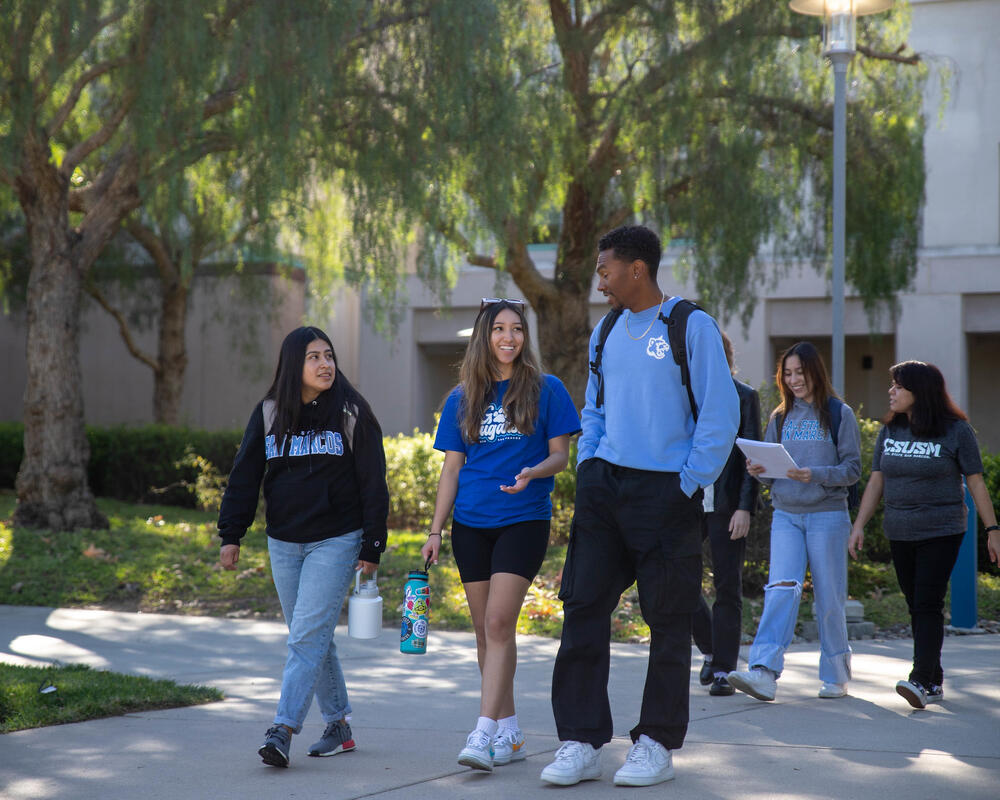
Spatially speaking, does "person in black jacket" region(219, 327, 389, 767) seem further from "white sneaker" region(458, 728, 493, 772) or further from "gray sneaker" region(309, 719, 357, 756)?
"white sneaker" region(458, 728, 493, 772)

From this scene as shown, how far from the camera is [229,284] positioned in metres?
23.7

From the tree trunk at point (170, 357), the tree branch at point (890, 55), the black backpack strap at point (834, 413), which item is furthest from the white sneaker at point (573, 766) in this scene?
the tree trunk at point (170, 357)

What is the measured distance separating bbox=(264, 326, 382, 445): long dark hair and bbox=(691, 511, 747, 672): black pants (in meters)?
2.15

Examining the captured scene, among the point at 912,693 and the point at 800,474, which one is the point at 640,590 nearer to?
the point at 800,474

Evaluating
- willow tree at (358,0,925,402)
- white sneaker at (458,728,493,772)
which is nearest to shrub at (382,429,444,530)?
willow tree at (358,0,925,402)

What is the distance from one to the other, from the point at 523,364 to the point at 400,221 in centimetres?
741

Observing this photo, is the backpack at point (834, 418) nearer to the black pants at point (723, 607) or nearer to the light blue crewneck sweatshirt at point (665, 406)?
the black pants at point (723, 607)

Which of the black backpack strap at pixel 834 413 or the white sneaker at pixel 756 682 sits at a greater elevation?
the black backpack strap at pixel 834 413

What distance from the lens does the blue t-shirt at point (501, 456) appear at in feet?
15.0

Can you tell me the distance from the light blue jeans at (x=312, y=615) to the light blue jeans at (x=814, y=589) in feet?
7.55

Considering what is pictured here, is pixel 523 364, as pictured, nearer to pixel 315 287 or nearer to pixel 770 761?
pixel 770 761

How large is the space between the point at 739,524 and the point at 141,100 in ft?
25.5

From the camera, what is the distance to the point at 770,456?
19.2 feet

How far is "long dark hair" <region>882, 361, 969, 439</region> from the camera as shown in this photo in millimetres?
6004
